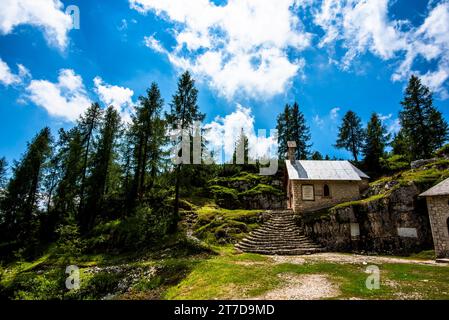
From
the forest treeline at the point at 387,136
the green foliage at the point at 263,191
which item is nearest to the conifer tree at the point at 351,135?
the forest treeline at the point at 387,136

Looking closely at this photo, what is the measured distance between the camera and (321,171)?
24.1 meters

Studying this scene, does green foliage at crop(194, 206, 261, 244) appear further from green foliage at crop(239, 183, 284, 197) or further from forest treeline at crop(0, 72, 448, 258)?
green foliage at crop(239, 183, 284, 197)

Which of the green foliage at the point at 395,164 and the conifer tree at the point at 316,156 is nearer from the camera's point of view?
the green foliage at the point at 395,164

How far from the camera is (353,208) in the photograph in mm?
18578

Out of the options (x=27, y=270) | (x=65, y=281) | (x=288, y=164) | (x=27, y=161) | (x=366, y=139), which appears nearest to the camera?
(x=65, y=281)

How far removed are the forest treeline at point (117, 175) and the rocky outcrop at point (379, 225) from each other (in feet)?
40.7

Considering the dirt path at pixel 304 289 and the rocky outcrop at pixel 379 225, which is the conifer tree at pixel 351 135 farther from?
the dirt path at pixel 304 289

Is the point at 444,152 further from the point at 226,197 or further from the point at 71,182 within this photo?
the point at 71,182

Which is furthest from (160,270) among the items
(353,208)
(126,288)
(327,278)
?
(353,208)

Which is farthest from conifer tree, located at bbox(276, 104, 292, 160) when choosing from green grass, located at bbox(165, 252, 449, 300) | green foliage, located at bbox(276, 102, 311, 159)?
green grass, located at bbox(165, 252, 449, 300)

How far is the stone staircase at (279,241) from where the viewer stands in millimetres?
16316
